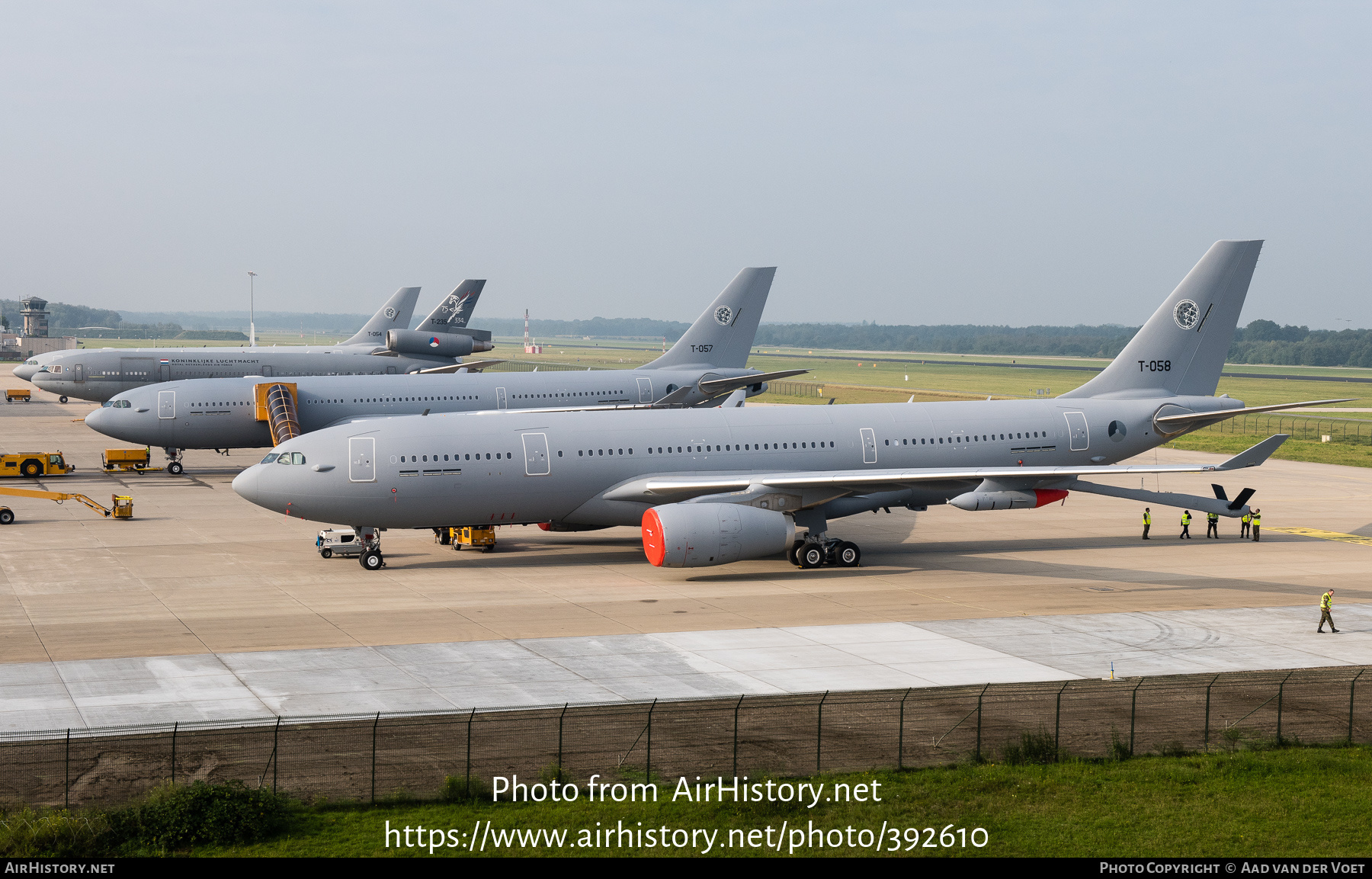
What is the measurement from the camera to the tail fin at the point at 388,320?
112 metres

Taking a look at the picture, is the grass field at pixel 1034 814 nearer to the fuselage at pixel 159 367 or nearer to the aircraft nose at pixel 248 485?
the aircraft nose at pixel 248 485

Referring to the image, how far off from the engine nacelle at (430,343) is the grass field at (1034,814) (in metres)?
74.8

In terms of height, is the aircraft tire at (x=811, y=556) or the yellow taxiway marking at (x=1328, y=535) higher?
the aircraft tire at (x=811, y=556)

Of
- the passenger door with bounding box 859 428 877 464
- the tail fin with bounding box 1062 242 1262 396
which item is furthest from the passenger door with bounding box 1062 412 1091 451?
the passenger door with bounding box 859 428 877 464

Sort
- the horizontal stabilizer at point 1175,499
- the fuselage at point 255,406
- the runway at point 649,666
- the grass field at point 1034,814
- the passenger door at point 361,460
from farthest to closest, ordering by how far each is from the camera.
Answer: the fuselage at point 255,406 < the horizontal stabilizer at point 1175,499 < the passenger door at point 361,460 < the runway at point 649,666 < the grass field at point 1034,814

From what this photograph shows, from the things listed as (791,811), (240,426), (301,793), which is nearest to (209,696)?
(301,793)

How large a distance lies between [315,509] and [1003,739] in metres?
23.2

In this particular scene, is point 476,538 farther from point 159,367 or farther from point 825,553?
point 159,367

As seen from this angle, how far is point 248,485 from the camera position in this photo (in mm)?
38438

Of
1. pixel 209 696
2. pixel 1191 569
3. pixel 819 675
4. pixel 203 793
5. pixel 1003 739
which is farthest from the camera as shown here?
pixel 1191 569

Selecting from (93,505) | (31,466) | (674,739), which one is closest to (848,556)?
(674,739)

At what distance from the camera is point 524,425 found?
40.2 metres

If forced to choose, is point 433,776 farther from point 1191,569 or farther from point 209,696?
point 1191,569

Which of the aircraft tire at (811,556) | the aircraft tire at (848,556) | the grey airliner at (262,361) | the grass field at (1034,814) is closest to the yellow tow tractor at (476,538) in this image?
the aircraft tire at (811,556)
